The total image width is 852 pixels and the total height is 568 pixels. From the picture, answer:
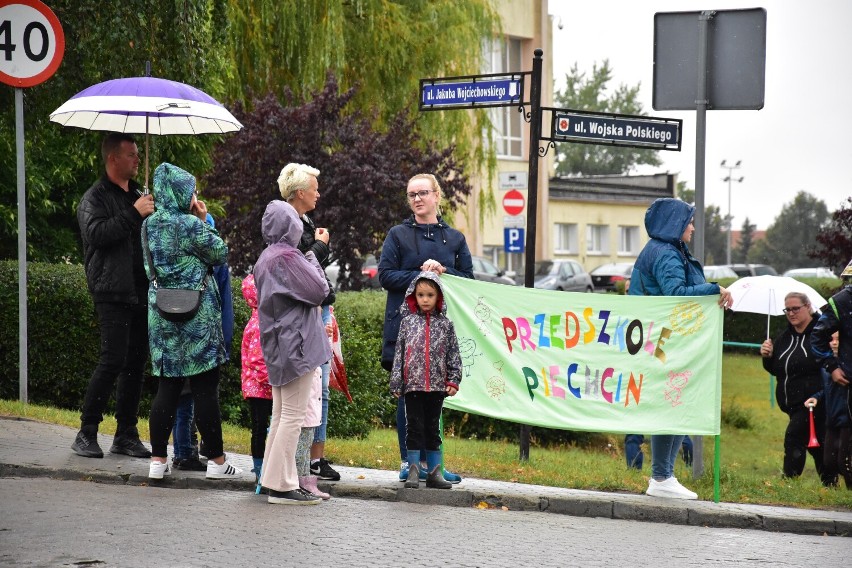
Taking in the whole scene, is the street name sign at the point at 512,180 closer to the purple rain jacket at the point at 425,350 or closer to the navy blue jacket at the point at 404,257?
the navy blue jacket at the point at 404,257

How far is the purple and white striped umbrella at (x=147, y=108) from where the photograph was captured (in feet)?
30.8

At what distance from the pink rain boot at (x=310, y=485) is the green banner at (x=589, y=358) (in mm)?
1512

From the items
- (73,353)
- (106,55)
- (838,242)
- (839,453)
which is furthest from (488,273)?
(839,453)

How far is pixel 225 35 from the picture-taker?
14352 millimetres

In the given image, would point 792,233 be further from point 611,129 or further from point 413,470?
point 413,470

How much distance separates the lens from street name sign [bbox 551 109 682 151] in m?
10.7

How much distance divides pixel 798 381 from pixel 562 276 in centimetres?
3426

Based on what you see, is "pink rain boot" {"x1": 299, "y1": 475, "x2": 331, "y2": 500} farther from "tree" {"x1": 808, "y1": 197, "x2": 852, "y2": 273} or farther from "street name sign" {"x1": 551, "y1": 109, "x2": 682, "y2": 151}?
"tree" {"x1": 808, "y1": 197, "x2": 852, "y2": 273}

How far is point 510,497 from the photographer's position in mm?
8641

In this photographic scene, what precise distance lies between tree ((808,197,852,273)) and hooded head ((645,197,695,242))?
18.8 metres

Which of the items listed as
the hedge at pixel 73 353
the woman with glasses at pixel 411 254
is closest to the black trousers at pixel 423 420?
the woman with glasses at pixel 411 254

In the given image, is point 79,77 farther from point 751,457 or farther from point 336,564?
point 751,457

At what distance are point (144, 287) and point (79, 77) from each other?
4.60 m

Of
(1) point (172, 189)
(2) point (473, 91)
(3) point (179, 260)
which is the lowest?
(3) point (179, 260)
